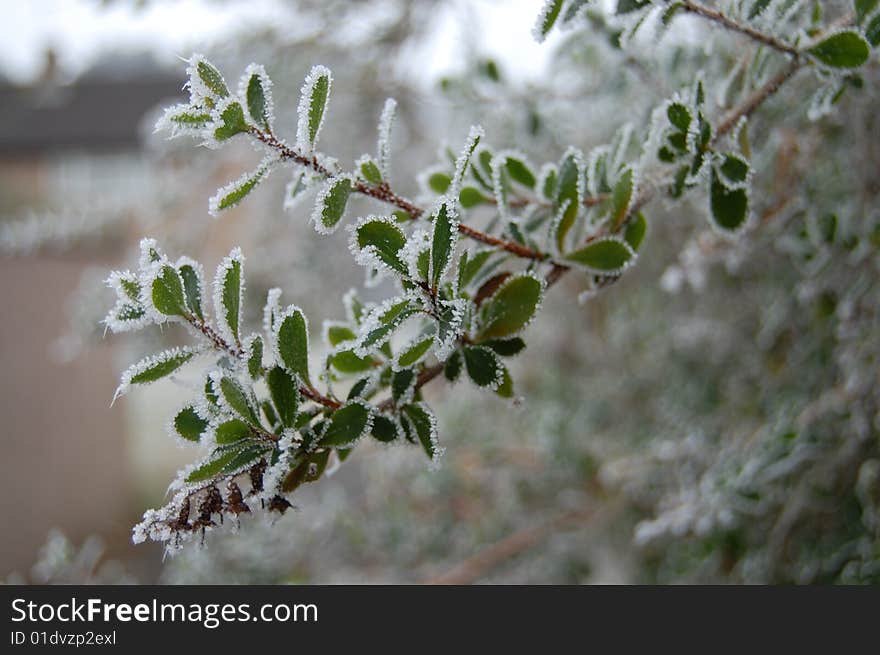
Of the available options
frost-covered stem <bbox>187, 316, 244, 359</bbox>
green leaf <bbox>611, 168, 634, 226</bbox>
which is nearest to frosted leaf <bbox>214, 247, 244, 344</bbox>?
frost-covered stem <bbox>187, 316, 244, 359</bbox>

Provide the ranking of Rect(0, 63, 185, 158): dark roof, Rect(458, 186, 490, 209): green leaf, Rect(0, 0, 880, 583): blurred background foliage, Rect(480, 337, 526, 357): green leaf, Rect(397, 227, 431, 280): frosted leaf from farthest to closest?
Rect(0, 63, 185, 158): dark roof → Rect(0, 0, 880, 583): blurred background foliage → Rect(458, 186, 490, 209): green leaf → Rect(480, 337, 526, 357): green leaf → Rect(397, 227, 431, 280): frosted leaf

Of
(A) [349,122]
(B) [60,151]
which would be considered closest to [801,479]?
(A) [349,122]

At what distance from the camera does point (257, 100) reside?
524 mm

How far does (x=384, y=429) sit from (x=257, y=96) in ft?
0.86

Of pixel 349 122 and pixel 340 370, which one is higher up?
pixel 349 122

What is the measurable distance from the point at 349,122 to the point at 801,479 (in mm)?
1216

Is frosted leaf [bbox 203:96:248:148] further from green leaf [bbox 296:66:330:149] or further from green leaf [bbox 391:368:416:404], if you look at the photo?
green leaf [bbox 391:368:416:404]

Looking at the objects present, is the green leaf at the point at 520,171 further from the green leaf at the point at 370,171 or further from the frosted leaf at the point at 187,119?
the frosted leaf at the point at 187,119

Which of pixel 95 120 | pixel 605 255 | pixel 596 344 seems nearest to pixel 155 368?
pixel 605 255

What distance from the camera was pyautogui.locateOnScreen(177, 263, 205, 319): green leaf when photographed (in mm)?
519

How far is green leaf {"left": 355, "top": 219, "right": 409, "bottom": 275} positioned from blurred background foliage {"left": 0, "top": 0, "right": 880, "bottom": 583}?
184mm

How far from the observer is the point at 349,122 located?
171 cm

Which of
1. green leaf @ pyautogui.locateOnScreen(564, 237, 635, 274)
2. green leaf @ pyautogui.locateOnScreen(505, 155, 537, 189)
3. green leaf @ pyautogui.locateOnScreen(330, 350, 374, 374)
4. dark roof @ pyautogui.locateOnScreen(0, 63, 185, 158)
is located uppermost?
dark roof @ pyautogui.locateOnScreen(0, 63, 185, 158)
